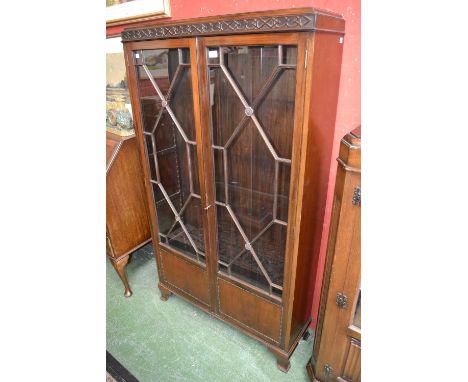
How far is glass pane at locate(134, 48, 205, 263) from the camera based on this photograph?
123cm

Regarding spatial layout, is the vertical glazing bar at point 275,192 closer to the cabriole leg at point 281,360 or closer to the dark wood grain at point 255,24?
the dark wood grain at point 255,24

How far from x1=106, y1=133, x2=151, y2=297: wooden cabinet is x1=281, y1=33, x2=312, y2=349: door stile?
964 millimetres

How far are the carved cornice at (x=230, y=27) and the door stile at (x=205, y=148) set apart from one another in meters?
0.05

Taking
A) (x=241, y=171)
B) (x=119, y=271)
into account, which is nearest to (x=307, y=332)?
(x=241, y=171)

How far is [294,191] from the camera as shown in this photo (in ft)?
3.49

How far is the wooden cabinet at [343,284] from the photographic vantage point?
900 millimetres

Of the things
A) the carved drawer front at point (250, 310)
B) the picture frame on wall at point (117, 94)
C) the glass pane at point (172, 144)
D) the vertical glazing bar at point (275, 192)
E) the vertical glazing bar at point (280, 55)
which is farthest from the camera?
the picture frame on wall at point (117, 94)

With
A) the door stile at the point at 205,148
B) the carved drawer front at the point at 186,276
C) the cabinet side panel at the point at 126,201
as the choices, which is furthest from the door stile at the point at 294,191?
the cabinet side panel at the point at 126,201

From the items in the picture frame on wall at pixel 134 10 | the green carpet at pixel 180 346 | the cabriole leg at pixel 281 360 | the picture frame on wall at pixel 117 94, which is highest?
the picture frame on wall at pixel 134 10

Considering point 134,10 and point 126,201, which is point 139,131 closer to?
point 126,201

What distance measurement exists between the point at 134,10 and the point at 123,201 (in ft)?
3.70
